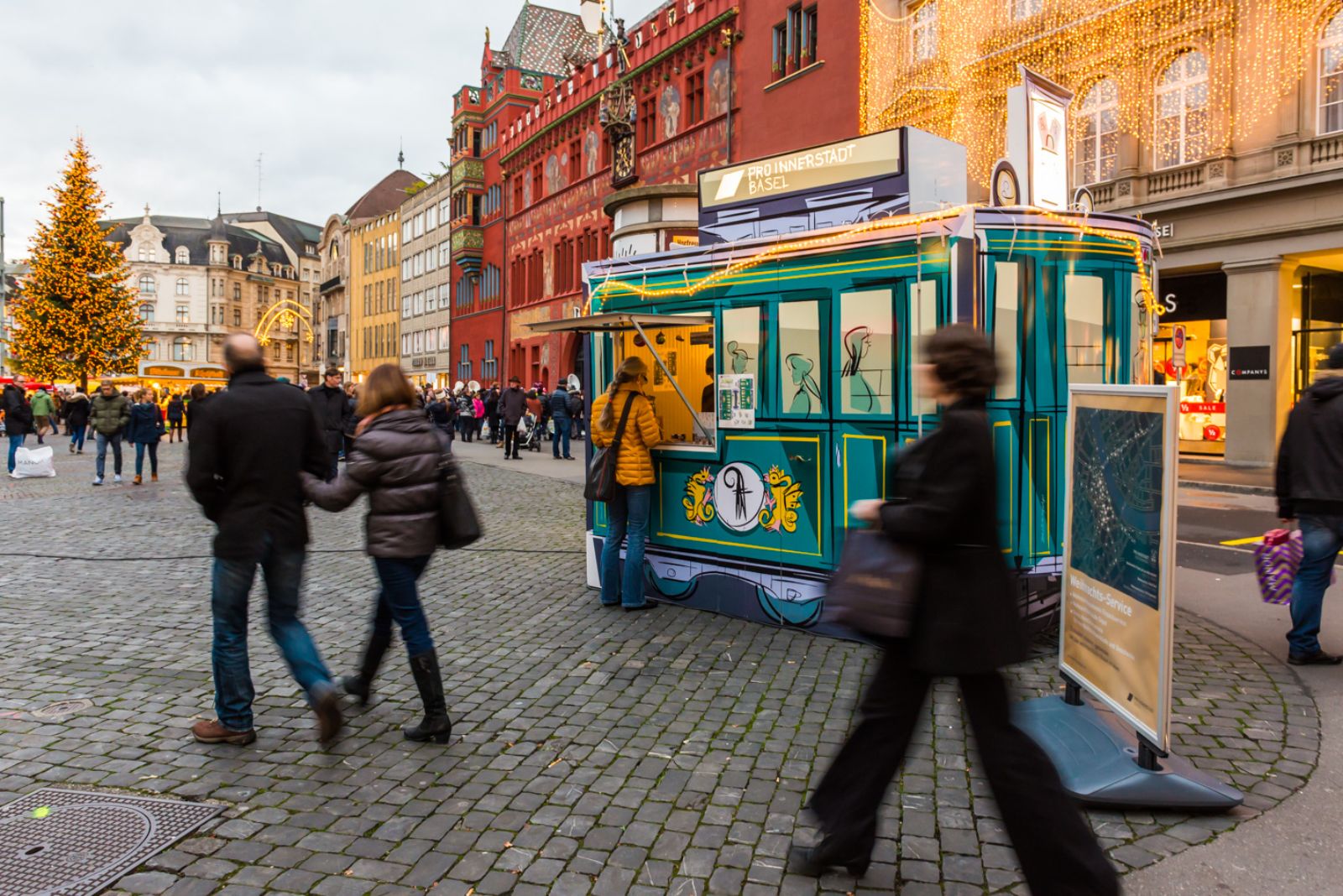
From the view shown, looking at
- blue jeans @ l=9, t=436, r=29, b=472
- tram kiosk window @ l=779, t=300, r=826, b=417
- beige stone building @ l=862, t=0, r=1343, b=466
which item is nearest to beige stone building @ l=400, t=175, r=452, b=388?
blue jeans @ l=9, t=436, r=29, b=472

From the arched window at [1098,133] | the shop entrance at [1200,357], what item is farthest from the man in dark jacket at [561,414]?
the shop entrance at [1200,357]

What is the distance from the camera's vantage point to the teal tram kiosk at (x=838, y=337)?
5.95m

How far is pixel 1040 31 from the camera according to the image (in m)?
22.4

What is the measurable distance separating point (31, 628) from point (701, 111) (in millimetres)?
28659

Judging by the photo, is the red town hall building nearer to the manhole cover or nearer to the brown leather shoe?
the brown leather shoe

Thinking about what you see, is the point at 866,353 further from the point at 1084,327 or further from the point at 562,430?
the point at 562,430

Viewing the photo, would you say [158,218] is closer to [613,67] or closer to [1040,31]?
[613,67]

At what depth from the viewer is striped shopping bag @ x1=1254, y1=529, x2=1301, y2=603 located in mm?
5945

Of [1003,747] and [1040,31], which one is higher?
[1040,31]

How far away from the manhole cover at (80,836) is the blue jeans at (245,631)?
64 cm

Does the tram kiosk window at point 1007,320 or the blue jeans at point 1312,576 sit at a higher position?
the tram kiosk window at point 1007,320

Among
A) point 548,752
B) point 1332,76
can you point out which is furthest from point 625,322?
point 1332,76


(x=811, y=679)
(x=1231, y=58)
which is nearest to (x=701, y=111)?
(x=1231, y=58)

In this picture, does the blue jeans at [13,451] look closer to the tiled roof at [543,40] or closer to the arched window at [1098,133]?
the arched window at [1098,133]
